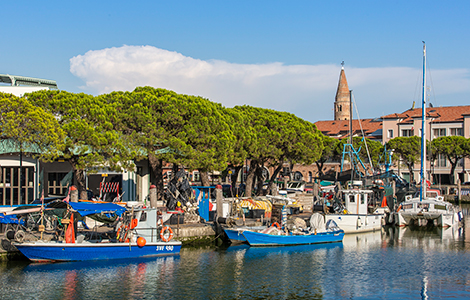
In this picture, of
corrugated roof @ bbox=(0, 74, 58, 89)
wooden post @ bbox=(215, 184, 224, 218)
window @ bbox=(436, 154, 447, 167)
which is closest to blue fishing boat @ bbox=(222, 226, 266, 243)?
wooden post @ bbox=(215, 184, 224, 218)

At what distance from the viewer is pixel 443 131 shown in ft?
286

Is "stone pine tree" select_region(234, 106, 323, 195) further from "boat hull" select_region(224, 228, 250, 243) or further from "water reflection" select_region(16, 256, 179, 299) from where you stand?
"water reflection" select_region(16, 256, 179, 299)

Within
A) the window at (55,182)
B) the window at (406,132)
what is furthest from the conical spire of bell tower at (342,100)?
the window at (55,182)

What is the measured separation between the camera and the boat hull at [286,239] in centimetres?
3027

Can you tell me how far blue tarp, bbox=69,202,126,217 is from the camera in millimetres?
25359

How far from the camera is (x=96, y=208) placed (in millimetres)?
25719

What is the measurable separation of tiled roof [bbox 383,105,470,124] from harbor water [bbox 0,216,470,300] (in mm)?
61965

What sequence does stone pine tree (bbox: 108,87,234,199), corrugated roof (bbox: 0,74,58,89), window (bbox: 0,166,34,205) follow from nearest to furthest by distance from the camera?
window (bbox: 0,166,34,205)
stone pine tree (bbox: 108,87,234,199)
corrugated roof (bbox: 0,74,58,89)

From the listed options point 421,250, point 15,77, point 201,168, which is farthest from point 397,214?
point 15,77

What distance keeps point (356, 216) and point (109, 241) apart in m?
19.3

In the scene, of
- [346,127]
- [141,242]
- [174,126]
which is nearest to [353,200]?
[174,126]

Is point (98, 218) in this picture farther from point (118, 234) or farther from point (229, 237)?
point (229, 237)

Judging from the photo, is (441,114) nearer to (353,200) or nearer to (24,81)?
(353,200)

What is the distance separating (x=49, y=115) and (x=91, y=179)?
58.4ft
